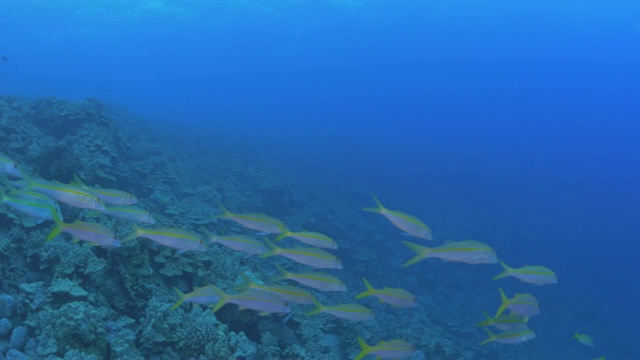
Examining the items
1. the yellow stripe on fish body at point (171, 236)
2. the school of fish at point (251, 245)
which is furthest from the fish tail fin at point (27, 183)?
the yellow stripe on fish body at point (171, 236)

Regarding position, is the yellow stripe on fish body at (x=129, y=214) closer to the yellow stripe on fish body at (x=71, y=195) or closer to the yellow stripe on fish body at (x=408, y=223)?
the yellow stripe on fish body at (x=71, y=195)

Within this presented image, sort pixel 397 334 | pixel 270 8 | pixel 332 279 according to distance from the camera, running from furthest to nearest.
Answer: pixel 270 8 → pixel 397 334 → pixel 332 279

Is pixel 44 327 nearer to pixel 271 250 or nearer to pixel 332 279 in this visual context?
pixel 271 250

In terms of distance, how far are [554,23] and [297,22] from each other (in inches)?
2767

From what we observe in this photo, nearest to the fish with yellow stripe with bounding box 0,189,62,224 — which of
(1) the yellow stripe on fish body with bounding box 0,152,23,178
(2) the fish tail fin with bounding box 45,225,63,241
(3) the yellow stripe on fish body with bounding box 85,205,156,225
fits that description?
(2) the fish tail fin with bounding box 45,225,63,241

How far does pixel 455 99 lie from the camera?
12744 centimetres

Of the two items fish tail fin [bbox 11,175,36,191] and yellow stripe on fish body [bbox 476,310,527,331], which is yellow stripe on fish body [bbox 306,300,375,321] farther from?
fish tail fin [bbox 11,175,36,191]

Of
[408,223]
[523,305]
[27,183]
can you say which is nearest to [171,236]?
[27,183]

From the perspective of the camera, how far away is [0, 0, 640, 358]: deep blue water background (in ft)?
110

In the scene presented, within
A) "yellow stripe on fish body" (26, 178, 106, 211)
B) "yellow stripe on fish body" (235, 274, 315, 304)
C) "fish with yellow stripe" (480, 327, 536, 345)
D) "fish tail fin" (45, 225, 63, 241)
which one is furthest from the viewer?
"fish with yellow stripe" (480, 327, 536, 345)

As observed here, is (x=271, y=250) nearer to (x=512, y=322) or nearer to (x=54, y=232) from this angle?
(x=54, y=232)

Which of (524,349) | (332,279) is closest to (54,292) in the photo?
(332,279)

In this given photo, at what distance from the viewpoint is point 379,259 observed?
64.1 feet

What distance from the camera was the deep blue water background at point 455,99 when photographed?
33469 mm
